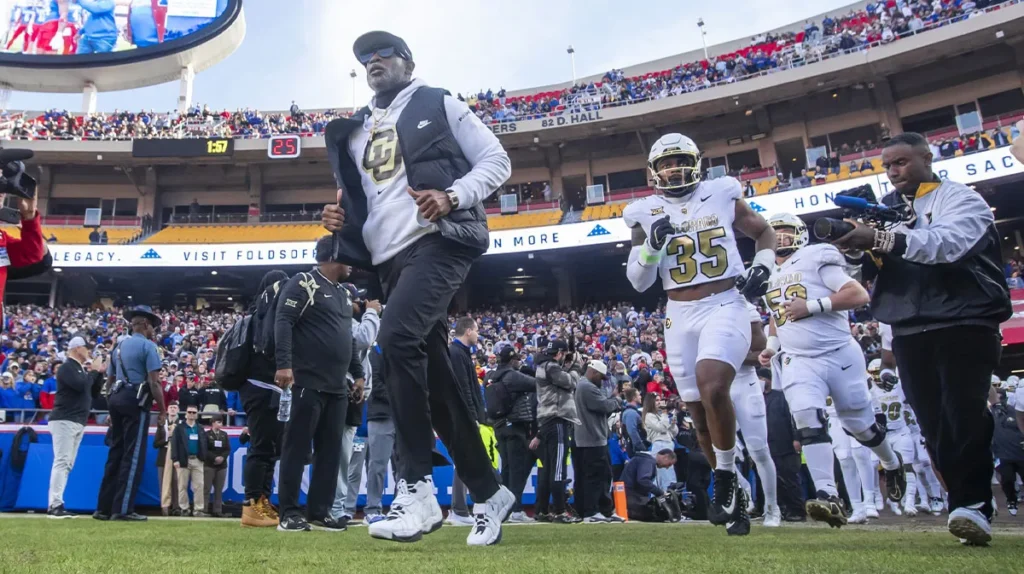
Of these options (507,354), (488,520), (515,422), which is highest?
(507,354)

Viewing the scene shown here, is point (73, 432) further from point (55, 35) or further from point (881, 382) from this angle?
point (55, 35)

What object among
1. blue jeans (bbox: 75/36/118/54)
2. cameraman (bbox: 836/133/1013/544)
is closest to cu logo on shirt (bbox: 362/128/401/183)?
cameraman (bbox: 836/133/1013/544)

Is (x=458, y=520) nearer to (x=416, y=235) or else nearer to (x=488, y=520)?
(x=488, y=520)

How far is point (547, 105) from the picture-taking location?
3256 cm

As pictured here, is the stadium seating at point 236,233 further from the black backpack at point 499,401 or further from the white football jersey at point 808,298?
the white football jersey at point 808,298

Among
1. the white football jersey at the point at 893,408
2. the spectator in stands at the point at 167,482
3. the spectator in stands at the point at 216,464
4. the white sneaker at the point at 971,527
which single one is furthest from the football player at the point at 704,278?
the spectator in stands at the point at 167,482

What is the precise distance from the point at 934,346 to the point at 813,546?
1080 mm

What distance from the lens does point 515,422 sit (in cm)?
729

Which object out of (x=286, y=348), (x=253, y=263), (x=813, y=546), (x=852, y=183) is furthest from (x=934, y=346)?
(x=253, y=263)

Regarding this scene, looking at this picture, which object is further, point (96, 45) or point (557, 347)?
point (96, 45)

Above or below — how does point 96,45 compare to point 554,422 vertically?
above

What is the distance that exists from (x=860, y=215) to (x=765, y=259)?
1059mm

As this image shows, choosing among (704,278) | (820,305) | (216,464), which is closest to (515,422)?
(820,305)

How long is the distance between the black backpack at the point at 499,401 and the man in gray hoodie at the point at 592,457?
0.79m
